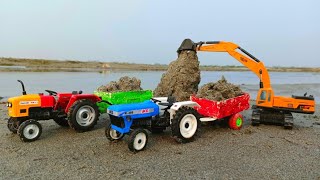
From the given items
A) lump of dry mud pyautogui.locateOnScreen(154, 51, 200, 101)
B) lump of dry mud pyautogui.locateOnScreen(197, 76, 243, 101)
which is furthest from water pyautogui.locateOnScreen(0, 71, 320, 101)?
lump of dry mud pyautogui.locateOnScreen(197, 76, 243, 101)

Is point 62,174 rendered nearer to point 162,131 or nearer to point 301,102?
point 162,131

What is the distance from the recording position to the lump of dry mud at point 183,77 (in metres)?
11.6

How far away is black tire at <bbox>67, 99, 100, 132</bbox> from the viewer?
818cm

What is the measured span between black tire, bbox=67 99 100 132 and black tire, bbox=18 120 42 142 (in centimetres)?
87

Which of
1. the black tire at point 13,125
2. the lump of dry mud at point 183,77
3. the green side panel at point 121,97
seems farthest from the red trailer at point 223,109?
the black tire at point 13,125

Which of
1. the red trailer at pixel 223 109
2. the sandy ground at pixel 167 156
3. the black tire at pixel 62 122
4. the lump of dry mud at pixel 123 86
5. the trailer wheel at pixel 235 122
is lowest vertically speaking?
the sandy ground at pixel 167 156

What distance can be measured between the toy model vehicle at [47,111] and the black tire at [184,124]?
Result: 257 cm

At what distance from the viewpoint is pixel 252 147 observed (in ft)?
24.0

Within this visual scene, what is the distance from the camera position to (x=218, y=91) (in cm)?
921

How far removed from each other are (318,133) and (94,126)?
683cm

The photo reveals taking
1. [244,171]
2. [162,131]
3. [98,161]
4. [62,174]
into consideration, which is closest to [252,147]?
[244,171]

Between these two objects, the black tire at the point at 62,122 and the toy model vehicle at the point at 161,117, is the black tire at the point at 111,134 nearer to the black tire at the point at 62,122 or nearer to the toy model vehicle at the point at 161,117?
the toy model vehicle at the point at 161,117

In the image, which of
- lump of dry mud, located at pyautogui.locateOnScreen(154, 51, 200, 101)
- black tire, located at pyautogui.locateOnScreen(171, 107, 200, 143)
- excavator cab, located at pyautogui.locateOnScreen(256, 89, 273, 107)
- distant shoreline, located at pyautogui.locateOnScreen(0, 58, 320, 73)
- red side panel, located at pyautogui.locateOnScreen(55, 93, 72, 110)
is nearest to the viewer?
black tire, located at pyautogui.locateOnScreen(171, 107, 200, 143)

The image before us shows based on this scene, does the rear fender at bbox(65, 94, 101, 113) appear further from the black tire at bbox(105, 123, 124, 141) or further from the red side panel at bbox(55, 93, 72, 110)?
the black tire at bbox(105, 123, 124, 141)
